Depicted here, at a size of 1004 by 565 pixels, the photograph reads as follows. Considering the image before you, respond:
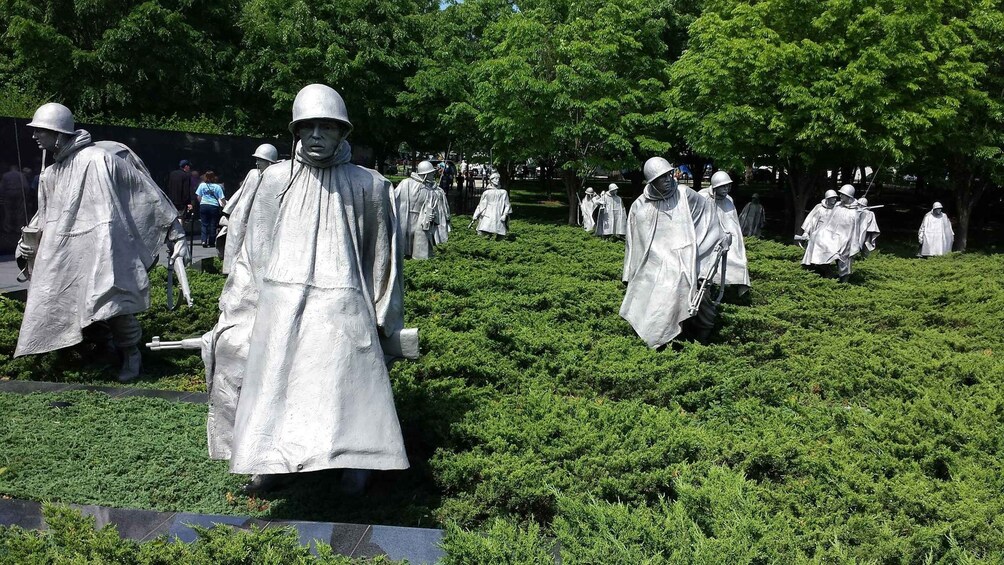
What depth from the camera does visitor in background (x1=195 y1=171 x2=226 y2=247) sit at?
18.1m

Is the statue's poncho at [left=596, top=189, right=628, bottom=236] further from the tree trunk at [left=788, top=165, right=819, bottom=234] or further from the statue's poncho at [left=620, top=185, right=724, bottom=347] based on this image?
the statue's poncho at [left=620, top=185, right=724, bottom=347]

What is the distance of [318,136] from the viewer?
14.7 ft

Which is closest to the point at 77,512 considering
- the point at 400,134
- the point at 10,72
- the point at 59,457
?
the point at 59,457

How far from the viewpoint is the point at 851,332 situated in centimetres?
1003

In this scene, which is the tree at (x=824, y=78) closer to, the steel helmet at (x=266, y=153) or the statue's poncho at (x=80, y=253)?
the steel helmet at (x=266, y=153)

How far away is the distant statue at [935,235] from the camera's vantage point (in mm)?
24094

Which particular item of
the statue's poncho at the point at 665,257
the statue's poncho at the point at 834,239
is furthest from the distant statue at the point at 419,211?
the statue's poncho at the point at 834,239

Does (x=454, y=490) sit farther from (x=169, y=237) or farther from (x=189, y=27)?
(x=189, y=27)

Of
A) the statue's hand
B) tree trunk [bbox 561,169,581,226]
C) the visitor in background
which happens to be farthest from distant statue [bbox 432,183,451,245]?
tree trunk [bbox 561,169,581,226]

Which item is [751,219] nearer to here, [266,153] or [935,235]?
[935,235]

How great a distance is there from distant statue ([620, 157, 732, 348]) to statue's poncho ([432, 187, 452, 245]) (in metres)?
8.18

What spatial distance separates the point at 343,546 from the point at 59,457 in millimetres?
2649

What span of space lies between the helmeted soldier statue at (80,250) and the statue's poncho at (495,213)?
14602 mm

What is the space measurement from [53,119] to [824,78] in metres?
19.8
